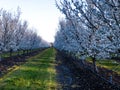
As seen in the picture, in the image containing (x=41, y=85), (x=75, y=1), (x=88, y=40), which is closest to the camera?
(x=75, y=1)

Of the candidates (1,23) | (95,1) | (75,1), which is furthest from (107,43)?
(1,23)

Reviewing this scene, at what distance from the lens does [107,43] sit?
1525cm

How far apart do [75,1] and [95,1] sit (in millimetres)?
3997

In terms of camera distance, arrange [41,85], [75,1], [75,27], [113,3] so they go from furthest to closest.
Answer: [75,27] → [41,85] → [75,1] → [113,3]

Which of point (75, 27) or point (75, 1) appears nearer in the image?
point (75, 1)

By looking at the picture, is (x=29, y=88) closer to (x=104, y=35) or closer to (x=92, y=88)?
(x=92, y=88)

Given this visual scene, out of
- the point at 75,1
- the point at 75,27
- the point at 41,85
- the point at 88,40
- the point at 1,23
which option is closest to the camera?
the point at 75,1

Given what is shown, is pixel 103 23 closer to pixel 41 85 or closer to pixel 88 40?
pixel 41 85

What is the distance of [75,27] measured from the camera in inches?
1178

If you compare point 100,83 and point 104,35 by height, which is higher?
point 104,35

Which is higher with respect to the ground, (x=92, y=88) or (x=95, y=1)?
(x=95, y=1)

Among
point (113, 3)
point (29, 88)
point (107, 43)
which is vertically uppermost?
point (113, 3)

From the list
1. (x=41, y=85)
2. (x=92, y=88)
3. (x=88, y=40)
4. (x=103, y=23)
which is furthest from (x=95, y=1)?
(x=88, y=40)

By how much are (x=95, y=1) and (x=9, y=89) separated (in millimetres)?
8087
